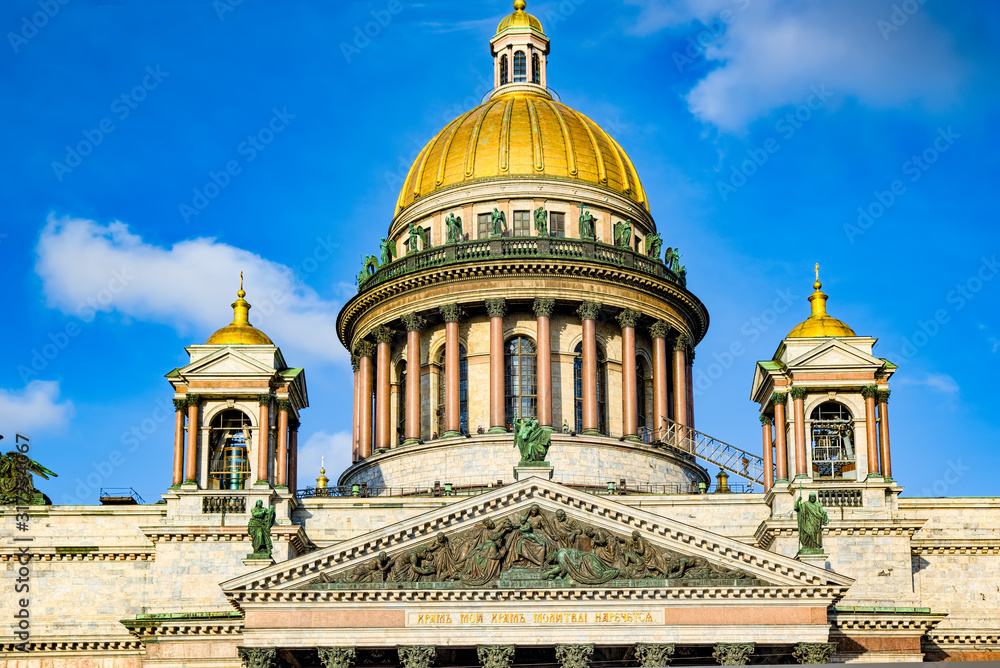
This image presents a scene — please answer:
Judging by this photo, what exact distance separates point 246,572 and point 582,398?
61.8 ft

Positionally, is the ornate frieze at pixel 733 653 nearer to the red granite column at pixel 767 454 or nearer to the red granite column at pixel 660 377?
the red granite column at pixel 767 454

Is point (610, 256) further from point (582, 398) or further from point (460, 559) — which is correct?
point (460, 559)

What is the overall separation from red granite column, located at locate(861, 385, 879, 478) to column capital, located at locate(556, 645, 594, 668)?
13141 mm

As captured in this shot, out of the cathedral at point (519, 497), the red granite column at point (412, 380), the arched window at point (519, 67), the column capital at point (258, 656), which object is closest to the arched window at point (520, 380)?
the cathedral at point (519, 497)

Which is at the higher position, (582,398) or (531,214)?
(531,214)

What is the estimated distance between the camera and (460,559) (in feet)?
183

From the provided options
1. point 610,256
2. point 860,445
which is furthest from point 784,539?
point 610,256

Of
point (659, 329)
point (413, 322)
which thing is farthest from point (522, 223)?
point (659, 329)

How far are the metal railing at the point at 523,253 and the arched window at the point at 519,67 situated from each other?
38.5 ft

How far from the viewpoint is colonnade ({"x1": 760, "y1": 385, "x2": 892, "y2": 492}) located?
203 ft

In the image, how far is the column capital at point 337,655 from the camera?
180ft

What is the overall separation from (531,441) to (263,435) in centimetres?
Result: 1028

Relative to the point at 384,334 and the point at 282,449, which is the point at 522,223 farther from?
the point at 282,449

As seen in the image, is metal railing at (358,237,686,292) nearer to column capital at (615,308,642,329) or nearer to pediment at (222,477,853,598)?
column capital at (615,308,642,329)
